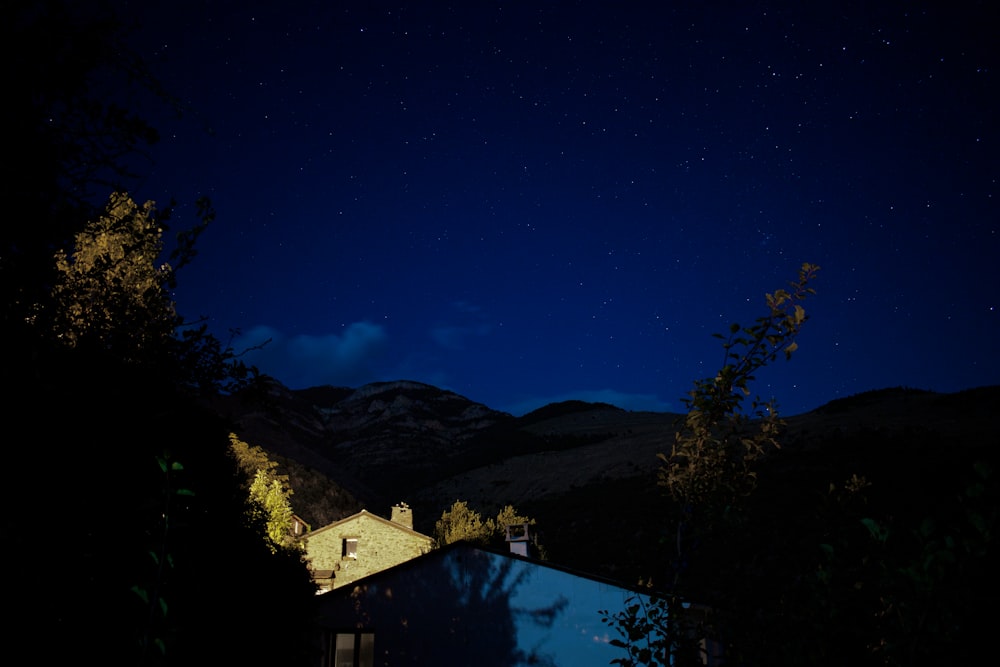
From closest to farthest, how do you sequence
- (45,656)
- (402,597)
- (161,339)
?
1. (45,656)
2. (161,339)
3. (402,597)

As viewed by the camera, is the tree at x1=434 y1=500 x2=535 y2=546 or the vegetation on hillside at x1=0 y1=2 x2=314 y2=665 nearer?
the vegetation on hillside at x1=0 y1=2 x2=314 y2=665

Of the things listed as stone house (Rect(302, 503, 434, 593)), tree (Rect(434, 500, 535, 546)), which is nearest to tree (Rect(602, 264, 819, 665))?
stone house (Rect(302, 503, 434, 593))

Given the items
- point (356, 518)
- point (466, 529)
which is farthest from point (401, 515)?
point (356, 518)

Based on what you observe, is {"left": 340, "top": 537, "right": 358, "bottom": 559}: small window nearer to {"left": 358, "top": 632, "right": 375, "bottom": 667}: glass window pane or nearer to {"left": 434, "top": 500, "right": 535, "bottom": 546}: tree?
{"left": 434, "top": 500, "right": 535, "bottom": 546}: tree

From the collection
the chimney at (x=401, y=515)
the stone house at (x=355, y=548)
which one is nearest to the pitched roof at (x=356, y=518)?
the stone house at (x=355, y=548)

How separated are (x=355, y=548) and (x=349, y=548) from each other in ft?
1.20

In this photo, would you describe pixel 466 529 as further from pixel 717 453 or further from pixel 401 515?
Answer: pixel 717 453

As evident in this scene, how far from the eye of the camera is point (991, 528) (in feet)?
9.51

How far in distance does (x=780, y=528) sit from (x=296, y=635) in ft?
134

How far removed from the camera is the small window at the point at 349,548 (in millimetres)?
34594

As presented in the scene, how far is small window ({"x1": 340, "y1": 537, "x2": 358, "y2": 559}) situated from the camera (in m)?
34.6

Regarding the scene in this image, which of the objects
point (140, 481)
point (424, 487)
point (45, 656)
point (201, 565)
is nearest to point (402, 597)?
point (201, 565)

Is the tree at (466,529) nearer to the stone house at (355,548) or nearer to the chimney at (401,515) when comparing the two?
the chimney at (401,515)

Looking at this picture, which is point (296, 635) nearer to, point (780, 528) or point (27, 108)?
point (27, 108)
